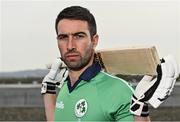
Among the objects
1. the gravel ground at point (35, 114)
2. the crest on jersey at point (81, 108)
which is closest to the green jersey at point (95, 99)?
the crest on jersey at point (81, 108)

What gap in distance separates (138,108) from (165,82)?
190 mm

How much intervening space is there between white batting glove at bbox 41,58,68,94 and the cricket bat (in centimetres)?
61

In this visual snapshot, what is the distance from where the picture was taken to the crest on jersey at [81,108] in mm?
2616

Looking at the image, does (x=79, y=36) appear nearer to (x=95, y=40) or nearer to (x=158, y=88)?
(x=95, y=40)

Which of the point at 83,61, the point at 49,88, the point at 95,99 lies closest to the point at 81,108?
the point at 95,99

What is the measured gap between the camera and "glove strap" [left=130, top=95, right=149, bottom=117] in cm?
230

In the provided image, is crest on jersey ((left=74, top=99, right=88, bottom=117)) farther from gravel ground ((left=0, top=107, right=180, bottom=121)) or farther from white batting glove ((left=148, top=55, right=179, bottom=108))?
gravel ground ((left=0, top=107, right=180, bottom=121))

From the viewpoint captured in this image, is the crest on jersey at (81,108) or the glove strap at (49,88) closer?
the crest on jersey at (81,108)

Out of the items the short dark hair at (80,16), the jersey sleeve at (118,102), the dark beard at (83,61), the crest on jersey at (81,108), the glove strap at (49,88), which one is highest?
the short dark hair at (80,16)

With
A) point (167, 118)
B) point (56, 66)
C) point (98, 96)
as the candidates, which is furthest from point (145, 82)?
point (167, 118)

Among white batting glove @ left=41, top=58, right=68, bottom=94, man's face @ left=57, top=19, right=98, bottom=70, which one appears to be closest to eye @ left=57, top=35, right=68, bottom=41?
man's face @ left=57, top=19, right=98, bottom=70

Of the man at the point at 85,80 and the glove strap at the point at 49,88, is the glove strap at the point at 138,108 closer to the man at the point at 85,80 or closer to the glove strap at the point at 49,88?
the man at the point at 85,80

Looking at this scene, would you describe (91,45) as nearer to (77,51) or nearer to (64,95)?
(77,51)

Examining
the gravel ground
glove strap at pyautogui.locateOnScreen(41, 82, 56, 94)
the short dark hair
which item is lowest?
the gravel ground
